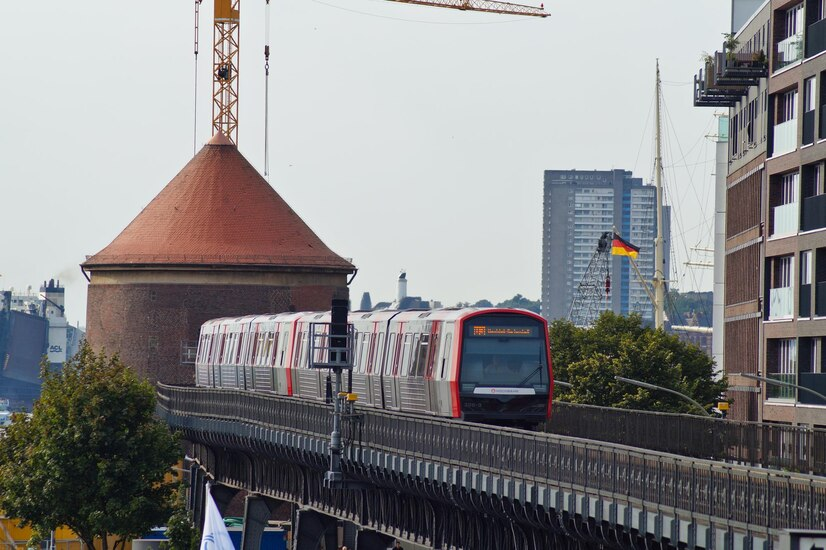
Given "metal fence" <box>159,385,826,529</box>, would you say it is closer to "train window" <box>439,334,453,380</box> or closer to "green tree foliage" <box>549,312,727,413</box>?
"train window" <box>439,334,453,380</box>

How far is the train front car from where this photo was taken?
4775 cm

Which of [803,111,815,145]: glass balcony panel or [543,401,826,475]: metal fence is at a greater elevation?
[803,111,815,145]: glass balcony panel

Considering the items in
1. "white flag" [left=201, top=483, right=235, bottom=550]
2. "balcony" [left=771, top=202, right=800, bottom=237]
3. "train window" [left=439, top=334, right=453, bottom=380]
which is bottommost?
"white flag" [left=201, top=483, right=235, bottom=550]

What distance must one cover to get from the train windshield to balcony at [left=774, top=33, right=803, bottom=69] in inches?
858

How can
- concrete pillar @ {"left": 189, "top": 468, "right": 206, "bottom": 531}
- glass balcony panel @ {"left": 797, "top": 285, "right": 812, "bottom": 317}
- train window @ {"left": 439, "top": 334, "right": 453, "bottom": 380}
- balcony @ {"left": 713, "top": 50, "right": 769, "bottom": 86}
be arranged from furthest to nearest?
concrete pillar @ {"left": 189, "top": 468, "right": 206, "bottom": 531} < balcony @ {"left": 713, "top": 50, "right": 769, "bottom": 86} < glass balcony panel @ {"left": 797, "top": 285, "right": 812, "bottom": 317} < train window @ {"left": 439, "top": 334, "right": 453, "bottom": 380}

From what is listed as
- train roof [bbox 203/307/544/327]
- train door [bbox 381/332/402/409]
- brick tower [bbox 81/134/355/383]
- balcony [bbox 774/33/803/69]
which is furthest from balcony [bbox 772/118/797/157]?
brick tower [bbox 81/134/355/383]

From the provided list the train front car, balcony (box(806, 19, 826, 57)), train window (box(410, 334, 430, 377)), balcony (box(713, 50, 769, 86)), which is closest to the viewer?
the train front car

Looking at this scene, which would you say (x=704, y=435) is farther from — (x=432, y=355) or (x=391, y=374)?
(x=391, y=374)

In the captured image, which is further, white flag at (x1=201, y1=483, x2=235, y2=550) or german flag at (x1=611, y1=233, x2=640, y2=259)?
german flag at (x1=611, y1=233, x2=640, y2=259)

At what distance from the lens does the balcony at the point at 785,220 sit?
65.9m

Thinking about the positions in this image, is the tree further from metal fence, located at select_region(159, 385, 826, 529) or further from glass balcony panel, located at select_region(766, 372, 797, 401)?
glass balcony panel, located at select_region(766, 372, 797, 401)

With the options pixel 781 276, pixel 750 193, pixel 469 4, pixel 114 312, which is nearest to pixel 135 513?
pixel 781 276

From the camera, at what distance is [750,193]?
82.9 metres

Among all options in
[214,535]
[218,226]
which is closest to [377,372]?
[214,535]
